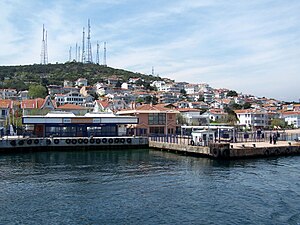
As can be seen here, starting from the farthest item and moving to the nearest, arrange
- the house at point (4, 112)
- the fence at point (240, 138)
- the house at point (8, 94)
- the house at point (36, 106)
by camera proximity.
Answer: the house at point (8, 94) → the house at point (36, 106) → the house at point (4, 112) → the fence at point (240, 138)

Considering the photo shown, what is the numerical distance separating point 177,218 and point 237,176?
1258cm

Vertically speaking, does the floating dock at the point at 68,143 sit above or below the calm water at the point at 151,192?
above

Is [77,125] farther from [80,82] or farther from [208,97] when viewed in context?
[208,97]

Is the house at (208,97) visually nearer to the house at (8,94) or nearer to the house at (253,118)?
the house at (253,118)

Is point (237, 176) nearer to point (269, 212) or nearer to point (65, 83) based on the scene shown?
point (269, 212)

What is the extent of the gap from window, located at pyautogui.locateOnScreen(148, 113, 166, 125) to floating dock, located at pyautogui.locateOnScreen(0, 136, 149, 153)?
7.09m

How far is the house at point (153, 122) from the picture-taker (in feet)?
199

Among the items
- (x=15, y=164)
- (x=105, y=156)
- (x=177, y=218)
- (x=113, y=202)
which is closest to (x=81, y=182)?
(x=113, y=202)

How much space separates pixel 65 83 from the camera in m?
175

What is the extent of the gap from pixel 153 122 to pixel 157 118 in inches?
37.5

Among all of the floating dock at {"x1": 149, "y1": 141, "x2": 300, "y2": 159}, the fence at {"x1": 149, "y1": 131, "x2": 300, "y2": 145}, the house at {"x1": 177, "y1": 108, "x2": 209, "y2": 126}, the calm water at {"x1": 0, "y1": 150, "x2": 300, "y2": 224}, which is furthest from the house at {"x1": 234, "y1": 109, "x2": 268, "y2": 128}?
the calm water at {"x1": 0, "y1": 150, "x2": 300, "y2": 224}

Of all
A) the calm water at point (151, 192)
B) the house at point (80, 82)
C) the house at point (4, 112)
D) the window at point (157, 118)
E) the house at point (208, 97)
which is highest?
the house at point (80, 82)

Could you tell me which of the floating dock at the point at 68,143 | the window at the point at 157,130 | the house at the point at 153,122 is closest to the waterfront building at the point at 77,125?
the house at the point at 153,122

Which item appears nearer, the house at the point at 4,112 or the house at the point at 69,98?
the house at the point at 4,112
